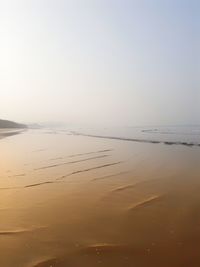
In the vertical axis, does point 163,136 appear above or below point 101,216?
above

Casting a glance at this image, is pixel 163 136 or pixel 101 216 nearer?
pixel 101 216

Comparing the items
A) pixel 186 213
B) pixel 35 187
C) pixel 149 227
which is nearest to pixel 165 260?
pixel 149 227

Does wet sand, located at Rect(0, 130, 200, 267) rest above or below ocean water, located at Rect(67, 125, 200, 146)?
below

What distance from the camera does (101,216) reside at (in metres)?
5.04

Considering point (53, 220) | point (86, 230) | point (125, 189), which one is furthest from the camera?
point (125, 189)

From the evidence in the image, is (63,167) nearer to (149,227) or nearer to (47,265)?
(149,227)

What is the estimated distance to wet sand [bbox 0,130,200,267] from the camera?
3.64 meters

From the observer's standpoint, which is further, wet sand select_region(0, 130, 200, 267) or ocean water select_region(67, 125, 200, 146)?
ocean water select_region(67, 125, 200, 146)

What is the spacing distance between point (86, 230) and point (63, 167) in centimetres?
530

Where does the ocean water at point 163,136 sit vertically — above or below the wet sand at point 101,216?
above

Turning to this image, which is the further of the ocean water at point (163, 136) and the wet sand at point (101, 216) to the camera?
the ocean water at point (163, 136)

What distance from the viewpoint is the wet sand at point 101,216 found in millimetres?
3645

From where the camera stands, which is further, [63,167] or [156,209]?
[63,167]

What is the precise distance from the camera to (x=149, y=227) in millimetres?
4480
